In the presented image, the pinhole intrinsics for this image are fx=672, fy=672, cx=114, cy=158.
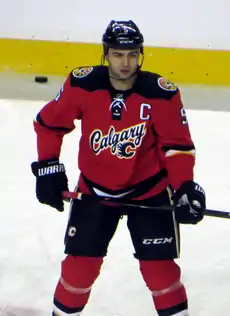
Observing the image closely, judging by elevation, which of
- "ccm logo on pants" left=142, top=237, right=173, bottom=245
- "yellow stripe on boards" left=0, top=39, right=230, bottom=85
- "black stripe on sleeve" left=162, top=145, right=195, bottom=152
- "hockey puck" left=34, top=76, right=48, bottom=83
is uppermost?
"black stripe on sleeve" left=162, top=145, right=195, bottom=152

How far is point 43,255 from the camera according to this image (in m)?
2.53

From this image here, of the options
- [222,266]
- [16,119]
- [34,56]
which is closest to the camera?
[222,266]

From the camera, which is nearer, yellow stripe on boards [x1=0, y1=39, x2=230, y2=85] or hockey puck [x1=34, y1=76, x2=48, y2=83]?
yellow stripe on boards [x1=0, y1=39, x2=230, y2=85]

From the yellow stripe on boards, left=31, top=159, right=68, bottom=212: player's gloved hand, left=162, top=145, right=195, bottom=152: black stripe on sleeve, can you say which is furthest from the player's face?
the yellow stripe on boards

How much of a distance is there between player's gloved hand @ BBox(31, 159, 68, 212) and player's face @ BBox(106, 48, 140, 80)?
324 mm

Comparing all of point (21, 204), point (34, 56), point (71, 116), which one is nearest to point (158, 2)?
point (34, 56)

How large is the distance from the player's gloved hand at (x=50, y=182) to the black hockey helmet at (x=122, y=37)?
1.19 ft

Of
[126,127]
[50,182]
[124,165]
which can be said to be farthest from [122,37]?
[50,182]

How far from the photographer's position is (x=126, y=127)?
1844 millimetres

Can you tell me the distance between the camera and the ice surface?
2.24 meters

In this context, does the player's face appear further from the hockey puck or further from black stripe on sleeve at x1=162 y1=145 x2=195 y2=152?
the hockey puck

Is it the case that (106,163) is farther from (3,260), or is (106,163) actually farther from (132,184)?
(3,260)

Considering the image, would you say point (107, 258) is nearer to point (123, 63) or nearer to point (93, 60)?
point (123, 63)

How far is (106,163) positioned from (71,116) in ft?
0.54
